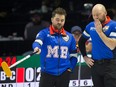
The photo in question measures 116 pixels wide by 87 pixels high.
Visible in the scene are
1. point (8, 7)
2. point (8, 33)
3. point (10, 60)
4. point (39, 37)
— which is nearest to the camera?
point (39, 37)

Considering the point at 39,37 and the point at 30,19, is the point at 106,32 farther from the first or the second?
the point at 30,19

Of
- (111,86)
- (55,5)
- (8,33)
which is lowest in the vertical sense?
(111,86)

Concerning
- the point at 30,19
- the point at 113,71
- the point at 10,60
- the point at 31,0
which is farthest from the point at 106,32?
the point at 31,0

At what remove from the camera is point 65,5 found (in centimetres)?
1148

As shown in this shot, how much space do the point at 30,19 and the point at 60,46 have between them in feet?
18.3

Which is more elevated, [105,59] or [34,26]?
[34,26]

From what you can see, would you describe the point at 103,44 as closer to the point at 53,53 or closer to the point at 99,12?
the point at 99,12

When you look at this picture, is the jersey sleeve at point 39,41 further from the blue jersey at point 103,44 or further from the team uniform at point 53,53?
the blue jersey at point 103,44
